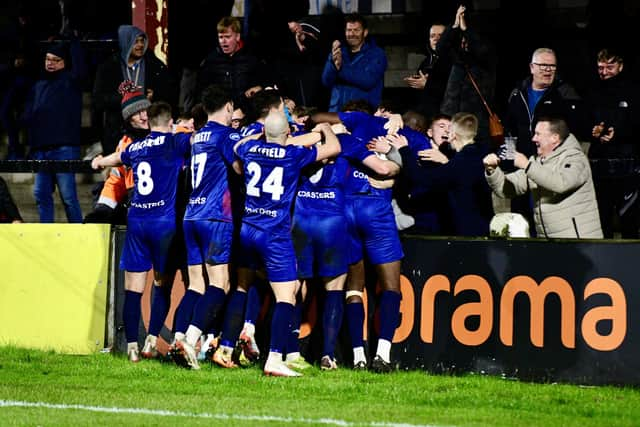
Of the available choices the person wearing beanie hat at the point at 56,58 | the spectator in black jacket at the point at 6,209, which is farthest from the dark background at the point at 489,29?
the spectator in black jacket at the point at 6,209

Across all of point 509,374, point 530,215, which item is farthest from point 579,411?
point 530,215

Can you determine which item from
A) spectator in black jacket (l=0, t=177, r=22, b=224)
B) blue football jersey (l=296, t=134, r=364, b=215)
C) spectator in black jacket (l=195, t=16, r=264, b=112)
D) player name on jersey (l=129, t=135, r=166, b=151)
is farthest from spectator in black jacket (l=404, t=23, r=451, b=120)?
spectator in black jacket (l=0, t=177, r=22, b=224)

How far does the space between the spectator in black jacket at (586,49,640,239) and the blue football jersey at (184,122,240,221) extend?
3304 millimetres

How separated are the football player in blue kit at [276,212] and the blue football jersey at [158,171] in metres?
1.10

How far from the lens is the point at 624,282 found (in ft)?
31.8

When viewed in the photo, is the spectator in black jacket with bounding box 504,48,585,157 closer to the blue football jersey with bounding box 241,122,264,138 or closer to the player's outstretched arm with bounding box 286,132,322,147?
the player's outstretched arm with bounding box 286,132,322,147

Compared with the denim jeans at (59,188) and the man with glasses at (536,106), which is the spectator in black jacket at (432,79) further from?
the denim jeans at (59,188)

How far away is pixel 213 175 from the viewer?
10695 mm

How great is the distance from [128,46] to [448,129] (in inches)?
160

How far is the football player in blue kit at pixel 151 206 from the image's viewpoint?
1102cm

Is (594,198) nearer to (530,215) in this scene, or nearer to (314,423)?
(530,215)

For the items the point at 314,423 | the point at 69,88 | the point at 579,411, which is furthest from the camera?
the point at 69,88

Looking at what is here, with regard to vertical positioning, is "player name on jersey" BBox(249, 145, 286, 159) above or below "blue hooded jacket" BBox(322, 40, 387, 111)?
below

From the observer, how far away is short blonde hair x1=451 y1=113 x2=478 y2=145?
11008mm
